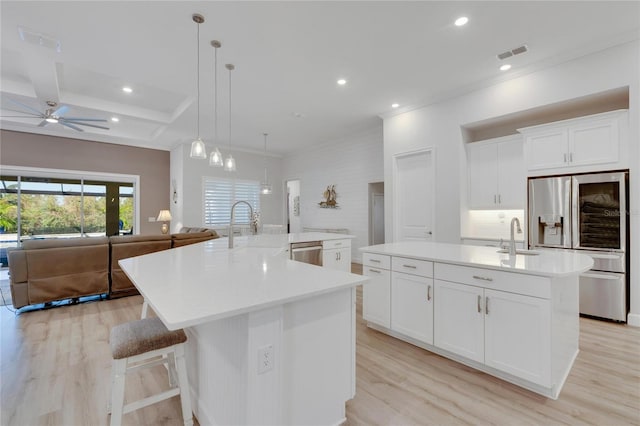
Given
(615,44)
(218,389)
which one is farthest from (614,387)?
(615,44)

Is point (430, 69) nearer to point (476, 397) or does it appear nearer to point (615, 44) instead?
point (615, 44)

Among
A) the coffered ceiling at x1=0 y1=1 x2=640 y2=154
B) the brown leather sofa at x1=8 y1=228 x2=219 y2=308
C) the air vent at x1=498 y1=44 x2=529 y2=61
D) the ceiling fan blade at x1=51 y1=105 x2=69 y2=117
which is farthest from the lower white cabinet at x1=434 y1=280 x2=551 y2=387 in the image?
the ceiling fan blade at x1=51 y1=105 x2=69 y2=117

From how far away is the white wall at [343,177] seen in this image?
21.4ft

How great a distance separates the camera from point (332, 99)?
15.5 ft

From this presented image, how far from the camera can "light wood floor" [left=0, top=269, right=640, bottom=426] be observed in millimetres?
1731

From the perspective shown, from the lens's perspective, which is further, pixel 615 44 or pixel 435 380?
pixel 615 44

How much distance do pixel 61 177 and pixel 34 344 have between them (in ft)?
18.1

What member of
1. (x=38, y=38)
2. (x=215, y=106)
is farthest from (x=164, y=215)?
(x=38, y=38)

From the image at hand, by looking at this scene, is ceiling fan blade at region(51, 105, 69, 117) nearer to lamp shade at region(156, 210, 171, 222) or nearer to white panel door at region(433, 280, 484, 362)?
lamp shade at region(156, 210, 171, 222)

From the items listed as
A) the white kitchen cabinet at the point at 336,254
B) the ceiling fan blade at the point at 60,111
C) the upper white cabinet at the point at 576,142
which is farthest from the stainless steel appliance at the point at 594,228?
the ceiling fan blade at the point at 60,111

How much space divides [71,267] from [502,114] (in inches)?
248

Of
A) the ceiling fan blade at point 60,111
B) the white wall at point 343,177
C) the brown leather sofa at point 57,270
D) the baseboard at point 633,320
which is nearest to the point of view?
the baseboard at point 633,320

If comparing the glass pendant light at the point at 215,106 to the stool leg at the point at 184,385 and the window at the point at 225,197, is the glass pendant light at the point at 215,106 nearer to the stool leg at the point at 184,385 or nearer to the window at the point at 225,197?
the stool leg at the point at 184,385

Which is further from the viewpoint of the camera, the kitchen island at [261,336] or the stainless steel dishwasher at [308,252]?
the stainless steel dishwasher at [308,252]
